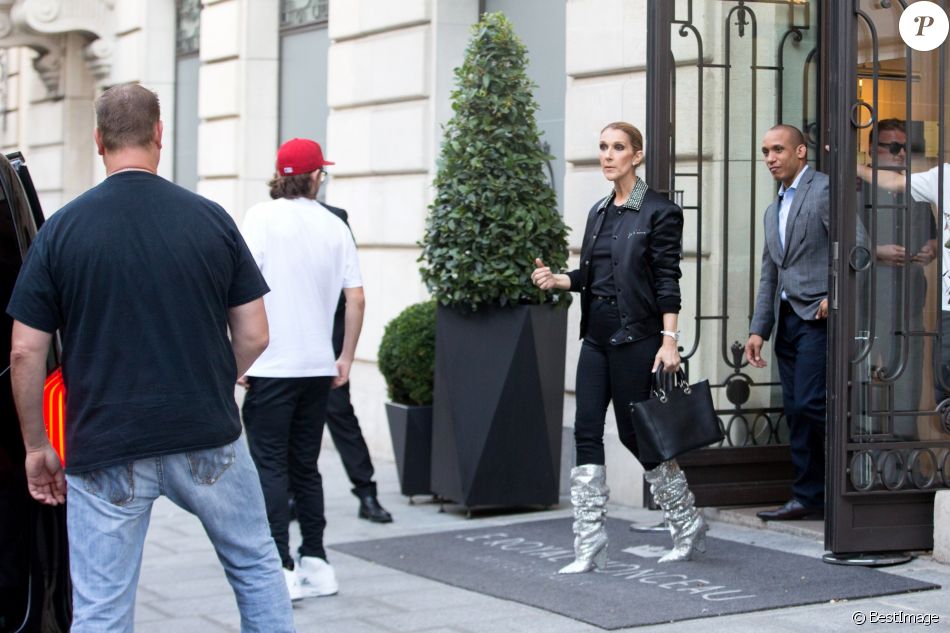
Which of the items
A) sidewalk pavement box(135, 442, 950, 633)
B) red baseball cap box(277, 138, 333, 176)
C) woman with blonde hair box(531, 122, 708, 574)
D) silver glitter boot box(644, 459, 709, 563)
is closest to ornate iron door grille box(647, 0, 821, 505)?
sidewalk pavement box(135, 442, 950, 633)

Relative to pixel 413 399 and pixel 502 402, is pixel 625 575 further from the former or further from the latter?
pixel 413 399

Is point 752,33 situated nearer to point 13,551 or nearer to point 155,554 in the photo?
point 155,554

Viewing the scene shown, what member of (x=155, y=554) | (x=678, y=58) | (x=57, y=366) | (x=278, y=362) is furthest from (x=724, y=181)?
(x=57, y=366)

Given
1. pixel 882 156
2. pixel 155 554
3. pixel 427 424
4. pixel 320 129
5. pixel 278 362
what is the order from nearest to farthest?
pixel 278 362
pixel 882 156
pixel 155 554
pixel 427 424
pixel 320 129

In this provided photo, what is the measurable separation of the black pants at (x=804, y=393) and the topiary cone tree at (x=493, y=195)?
121 centimetres

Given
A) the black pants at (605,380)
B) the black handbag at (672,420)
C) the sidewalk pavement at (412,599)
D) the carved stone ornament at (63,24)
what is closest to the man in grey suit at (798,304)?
the sidewalk pavement at (412,599)

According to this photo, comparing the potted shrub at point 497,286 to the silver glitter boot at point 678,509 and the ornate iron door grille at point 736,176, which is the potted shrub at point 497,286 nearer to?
the ornate iron door grille at point 736,176

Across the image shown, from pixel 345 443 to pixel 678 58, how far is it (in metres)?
2.52

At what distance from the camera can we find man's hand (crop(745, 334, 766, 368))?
22.7 feet

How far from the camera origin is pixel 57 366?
387cm

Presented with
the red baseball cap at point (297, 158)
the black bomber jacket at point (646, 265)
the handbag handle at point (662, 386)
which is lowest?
the handbag handle at point (662, 386)

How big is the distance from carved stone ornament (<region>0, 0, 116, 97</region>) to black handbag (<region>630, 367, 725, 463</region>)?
11101 millimetres

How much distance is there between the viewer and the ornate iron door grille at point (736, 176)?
23.8 feet

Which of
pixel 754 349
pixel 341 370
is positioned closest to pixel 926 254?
pixel 754 349
